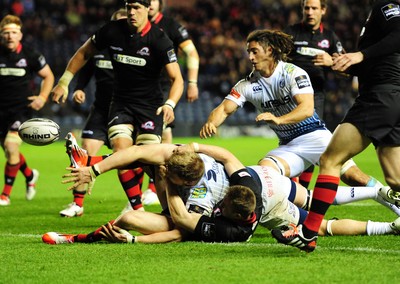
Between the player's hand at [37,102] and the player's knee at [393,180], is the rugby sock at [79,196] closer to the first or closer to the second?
the player's hand at [37,102]

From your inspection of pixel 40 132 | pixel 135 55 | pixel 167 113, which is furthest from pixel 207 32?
pixel 40 132

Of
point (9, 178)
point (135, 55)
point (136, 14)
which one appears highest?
point (136, 14)

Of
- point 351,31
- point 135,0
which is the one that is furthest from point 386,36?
point 351,31

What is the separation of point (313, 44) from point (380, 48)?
472 centimetres

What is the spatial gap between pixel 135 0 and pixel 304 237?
160 inches

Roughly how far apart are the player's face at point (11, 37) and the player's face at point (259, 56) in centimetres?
530

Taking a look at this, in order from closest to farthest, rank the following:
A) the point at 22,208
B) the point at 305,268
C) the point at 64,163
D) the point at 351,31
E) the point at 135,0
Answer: the point at 305,268 < the point at 135,0 < the point at 22,208 < the point at 64,163 < the point at 351,31

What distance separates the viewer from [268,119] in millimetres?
7617

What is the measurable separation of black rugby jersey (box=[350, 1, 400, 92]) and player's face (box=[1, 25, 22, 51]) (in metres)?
6.84

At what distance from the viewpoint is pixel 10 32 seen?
13.0 metres

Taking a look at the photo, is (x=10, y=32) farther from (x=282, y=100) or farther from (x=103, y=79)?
(x=282, y=100)

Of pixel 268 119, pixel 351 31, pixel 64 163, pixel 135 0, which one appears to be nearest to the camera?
pixel 268 119

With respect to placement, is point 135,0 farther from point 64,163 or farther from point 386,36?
point 64,163

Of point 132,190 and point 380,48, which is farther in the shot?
point 132,190
